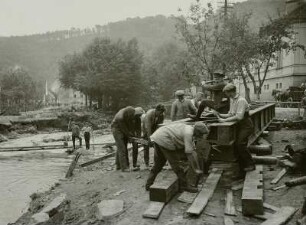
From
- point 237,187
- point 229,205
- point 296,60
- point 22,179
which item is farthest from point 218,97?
point 296,60

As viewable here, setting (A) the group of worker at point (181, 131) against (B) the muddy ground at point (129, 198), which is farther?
(A) the group of worker at point (181, 131)

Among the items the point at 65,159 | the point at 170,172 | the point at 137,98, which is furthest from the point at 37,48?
the point at 170,172

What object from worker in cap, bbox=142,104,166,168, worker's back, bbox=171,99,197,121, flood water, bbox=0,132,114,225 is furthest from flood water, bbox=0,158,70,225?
worker's back, bbox=171,99,197,121

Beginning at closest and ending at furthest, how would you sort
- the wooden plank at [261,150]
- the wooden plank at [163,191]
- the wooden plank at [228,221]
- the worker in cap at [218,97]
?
1. the wooden plank at [228,221]
2. the wooden plank at [163,191]
3. the worker in cap at [218,97]
4. the wooden plank at [261,150]

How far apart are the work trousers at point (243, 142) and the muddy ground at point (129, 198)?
571 millimetres

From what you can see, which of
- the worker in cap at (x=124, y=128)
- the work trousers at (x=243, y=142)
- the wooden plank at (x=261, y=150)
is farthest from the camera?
the wooden plank at (x=261, y=150)

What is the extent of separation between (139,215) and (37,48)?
6128 inches

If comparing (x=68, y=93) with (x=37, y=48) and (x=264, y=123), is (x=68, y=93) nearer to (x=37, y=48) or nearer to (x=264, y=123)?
(x=37, y=48)

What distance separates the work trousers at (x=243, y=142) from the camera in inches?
321

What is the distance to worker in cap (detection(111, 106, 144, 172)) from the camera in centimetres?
1048

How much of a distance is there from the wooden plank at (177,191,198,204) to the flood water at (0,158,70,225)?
4012mm

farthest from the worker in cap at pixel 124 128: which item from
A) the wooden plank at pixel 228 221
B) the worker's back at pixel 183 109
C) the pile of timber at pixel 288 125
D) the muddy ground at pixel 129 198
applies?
the pile of timber at pixel 288 125

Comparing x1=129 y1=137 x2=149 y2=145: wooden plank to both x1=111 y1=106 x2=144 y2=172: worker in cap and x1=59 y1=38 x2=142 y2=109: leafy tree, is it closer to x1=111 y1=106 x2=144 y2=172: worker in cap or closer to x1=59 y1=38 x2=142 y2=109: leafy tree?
x1=111 y1=106 x2=144 y2=172: worker in cap

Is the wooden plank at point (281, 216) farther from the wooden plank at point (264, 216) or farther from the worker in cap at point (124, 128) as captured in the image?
the worker in cap at point (124, 128)
